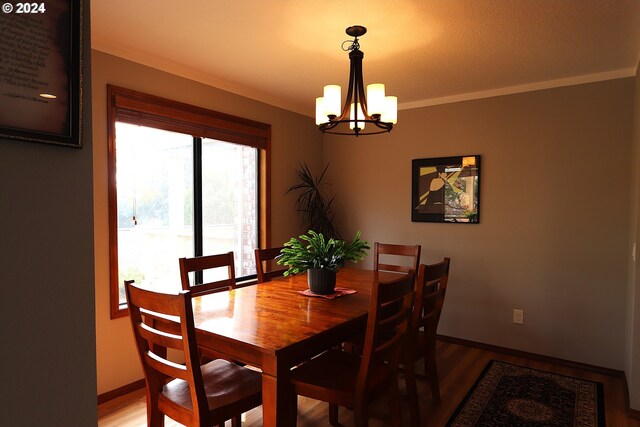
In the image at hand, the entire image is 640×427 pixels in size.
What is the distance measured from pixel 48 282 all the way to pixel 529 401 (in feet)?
9.68

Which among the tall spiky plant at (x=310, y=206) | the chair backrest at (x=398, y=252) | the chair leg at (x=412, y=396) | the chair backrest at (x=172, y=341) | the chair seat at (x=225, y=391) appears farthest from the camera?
the tall spiky plant at (x=310, y=206)

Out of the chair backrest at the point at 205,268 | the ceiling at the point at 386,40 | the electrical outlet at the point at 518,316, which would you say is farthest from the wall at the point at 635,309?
the chair backrest at the point at 205,268

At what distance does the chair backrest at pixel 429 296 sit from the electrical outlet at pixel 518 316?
142 centimetres

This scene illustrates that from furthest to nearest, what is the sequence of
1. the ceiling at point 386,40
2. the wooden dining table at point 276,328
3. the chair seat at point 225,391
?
the ceiling at point 386,40 < the chair seat at point 225,391 < the wooden dining table at point 276,328

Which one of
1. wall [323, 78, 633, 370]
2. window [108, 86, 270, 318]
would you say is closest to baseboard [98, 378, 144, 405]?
window [108, 86, 270, 318]

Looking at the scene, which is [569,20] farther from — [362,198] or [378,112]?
[362,198]

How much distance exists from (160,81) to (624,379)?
419 centimetres

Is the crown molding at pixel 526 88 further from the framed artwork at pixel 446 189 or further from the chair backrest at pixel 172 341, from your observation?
the chair backrest at pixel 172 341

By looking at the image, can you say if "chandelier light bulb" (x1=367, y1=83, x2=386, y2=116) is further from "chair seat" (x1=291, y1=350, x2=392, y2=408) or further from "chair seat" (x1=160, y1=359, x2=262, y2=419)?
"chair seat" (x1=160, y1=359, x2=262, y2=419)

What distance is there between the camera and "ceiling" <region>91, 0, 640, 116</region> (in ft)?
7.23

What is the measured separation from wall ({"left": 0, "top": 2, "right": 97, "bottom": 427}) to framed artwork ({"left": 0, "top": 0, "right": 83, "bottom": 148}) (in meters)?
0.02

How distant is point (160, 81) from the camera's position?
3.05 meters

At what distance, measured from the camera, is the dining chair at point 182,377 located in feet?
5.10

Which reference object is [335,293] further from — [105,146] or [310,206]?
[310,206]
